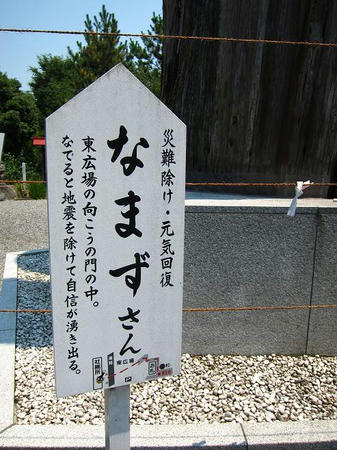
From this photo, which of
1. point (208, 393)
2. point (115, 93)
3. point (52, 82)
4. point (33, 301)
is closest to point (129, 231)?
point (115, 93)

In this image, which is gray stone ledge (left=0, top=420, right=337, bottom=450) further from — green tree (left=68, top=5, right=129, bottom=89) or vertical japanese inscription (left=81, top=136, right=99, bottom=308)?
green tree (left=68, top=5, right=129, bottom=89)

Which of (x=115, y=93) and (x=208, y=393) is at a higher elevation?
(x=115, y=93)

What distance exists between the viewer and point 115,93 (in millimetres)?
1396

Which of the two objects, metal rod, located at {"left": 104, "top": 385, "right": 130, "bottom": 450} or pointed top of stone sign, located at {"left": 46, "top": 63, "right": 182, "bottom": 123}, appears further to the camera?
metal rod, located at {"left": 104, "top": 385, "right": 130, "bottom": 450}

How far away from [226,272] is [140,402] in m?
1.11

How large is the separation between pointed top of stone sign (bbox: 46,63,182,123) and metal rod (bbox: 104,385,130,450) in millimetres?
1137

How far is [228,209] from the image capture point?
289cm

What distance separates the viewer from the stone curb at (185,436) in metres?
2.06

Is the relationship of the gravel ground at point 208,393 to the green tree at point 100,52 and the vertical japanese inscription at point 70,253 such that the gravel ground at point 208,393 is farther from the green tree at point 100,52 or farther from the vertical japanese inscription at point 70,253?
the green tree at point 100,52

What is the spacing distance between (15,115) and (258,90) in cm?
2157

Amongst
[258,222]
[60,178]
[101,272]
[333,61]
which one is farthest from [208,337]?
[333,61]

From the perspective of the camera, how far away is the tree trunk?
10.6 ft

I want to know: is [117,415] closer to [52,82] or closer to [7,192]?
[7,192]

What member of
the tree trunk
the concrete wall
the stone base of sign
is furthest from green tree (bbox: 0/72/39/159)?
the concrete wall
